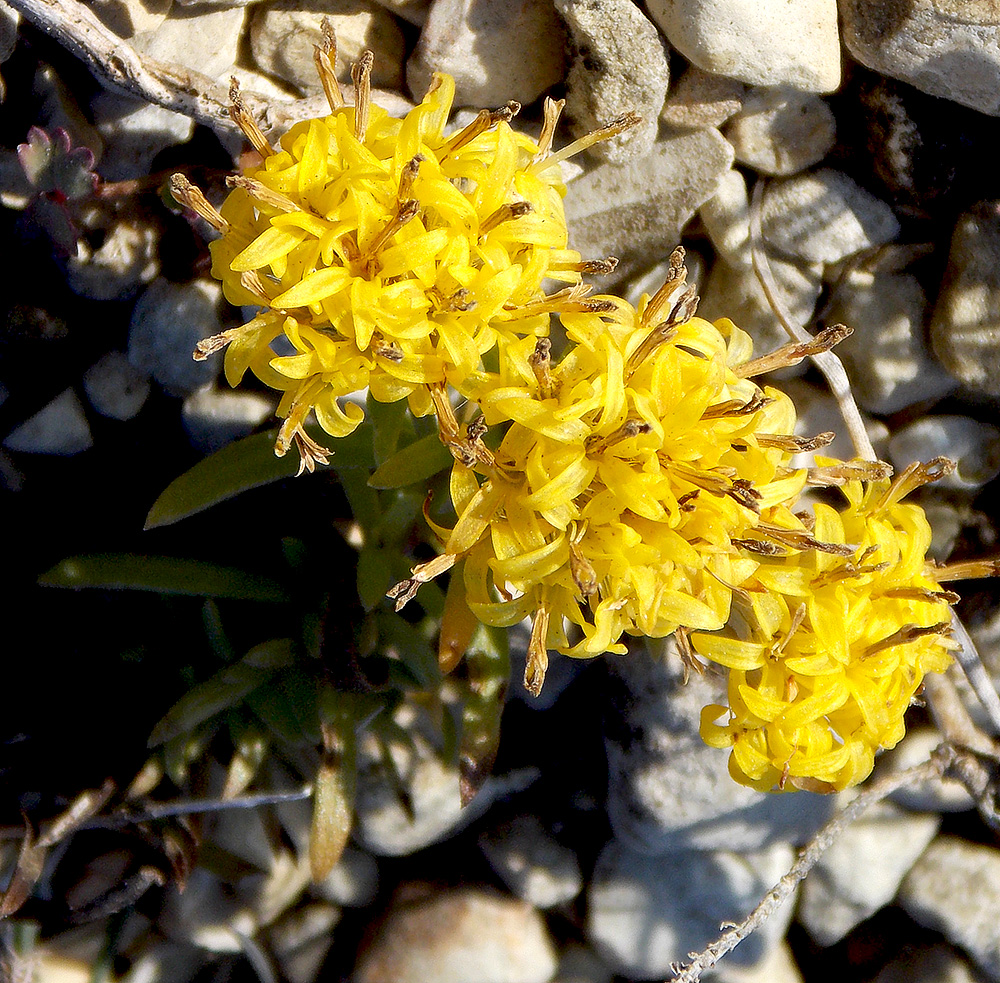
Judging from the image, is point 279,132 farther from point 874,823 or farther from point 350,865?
point 874,823

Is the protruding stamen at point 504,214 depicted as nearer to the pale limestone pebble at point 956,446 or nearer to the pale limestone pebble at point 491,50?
the pale limestone pebble at point 491,50

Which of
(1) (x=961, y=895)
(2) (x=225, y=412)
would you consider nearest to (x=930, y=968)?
(1) (x=961, y=895)

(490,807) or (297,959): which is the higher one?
(490,807)

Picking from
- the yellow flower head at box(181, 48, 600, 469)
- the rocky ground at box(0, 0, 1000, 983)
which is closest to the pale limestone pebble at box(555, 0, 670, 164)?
the rocky ground at box(0, 0, 1000, 983)

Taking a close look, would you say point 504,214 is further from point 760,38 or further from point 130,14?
point 130,14

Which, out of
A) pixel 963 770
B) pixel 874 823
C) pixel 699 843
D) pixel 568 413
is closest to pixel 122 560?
pixel 568 413

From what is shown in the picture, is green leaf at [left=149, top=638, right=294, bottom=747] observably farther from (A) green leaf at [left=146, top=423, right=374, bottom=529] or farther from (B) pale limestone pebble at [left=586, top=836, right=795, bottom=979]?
(B) pale limestone pebble at [left=586, top=836, right=795, bottom=979]
